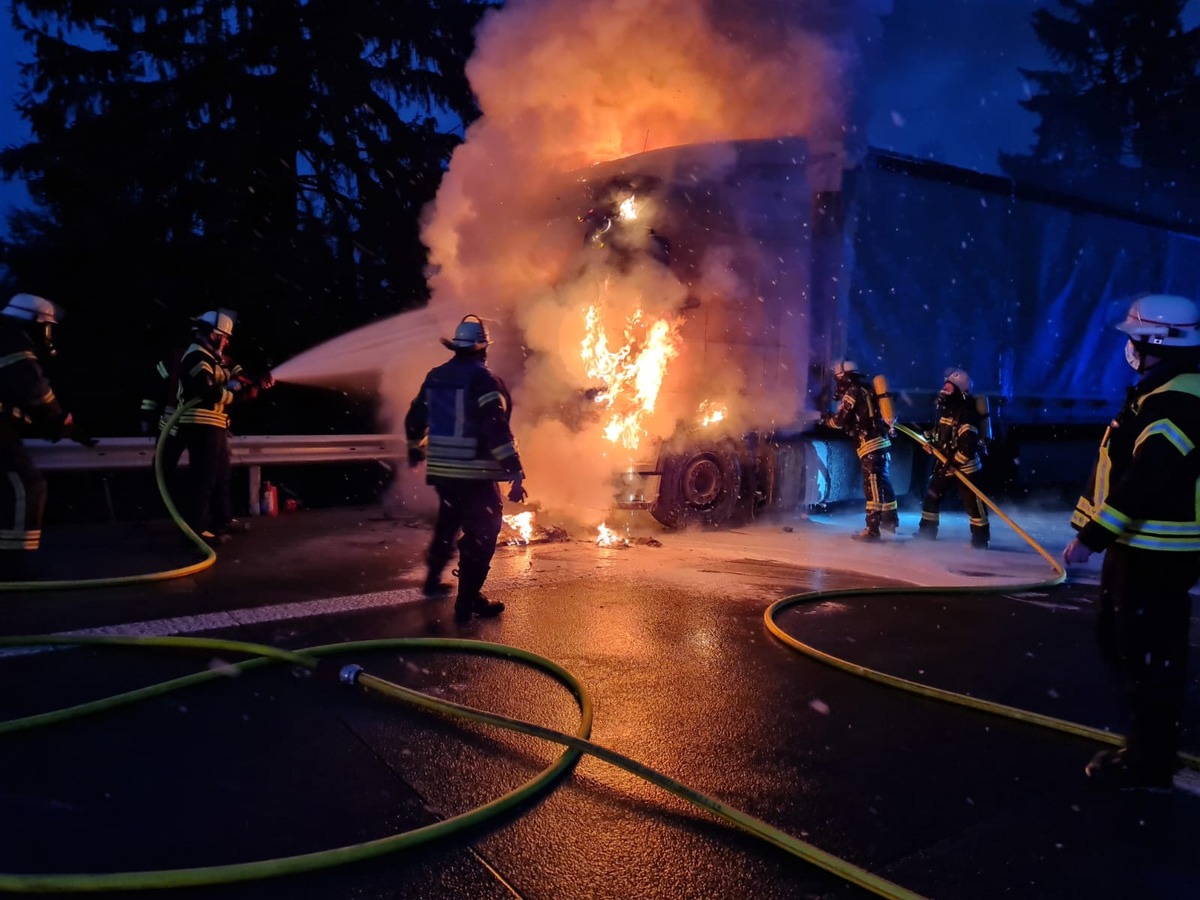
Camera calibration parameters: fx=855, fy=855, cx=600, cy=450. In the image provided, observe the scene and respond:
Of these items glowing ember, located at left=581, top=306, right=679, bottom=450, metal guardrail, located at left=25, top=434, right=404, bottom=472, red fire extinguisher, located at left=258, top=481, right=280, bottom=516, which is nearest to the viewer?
metal guardrail, located at left=25, top=434, right=404, bottom=472

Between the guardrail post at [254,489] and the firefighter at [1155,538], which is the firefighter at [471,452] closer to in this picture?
the firefighter at [1155,538]

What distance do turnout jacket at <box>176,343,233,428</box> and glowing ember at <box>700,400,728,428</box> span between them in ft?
14.4

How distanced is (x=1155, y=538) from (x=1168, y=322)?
86cm

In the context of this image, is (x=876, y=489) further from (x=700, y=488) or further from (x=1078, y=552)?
(x=1078, y=552)

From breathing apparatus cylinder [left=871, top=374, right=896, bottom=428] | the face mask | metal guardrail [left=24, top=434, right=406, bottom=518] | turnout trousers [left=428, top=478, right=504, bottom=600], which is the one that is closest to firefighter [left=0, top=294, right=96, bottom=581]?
metal guardrail [left=24, top=434, right=406, bottom=518]

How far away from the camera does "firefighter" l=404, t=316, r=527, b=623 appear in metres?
5.40

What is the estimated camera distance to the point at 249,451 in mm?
8977

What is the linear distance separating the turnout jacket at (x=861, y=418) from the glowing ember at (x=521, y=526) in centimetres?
321

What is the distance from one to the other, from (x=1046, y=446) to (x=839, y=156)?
5.68 metres

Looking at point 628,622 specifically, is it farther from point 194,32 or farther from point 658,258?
point 194,32

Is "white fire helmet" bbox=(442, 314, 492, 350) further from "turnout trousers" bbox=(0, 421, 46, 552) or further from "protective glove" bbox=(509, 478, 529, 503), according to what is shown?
"turnout trousers" bbox=(0, 421, 46, 552)

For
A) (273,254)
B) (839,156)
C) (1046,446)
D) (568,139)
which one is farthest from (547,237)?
(1046,446)

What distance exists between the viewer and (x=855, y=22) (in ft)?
32.6

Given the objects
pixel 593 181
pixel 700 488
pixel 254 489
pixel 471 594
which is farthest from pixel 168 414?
pixel 700 488
